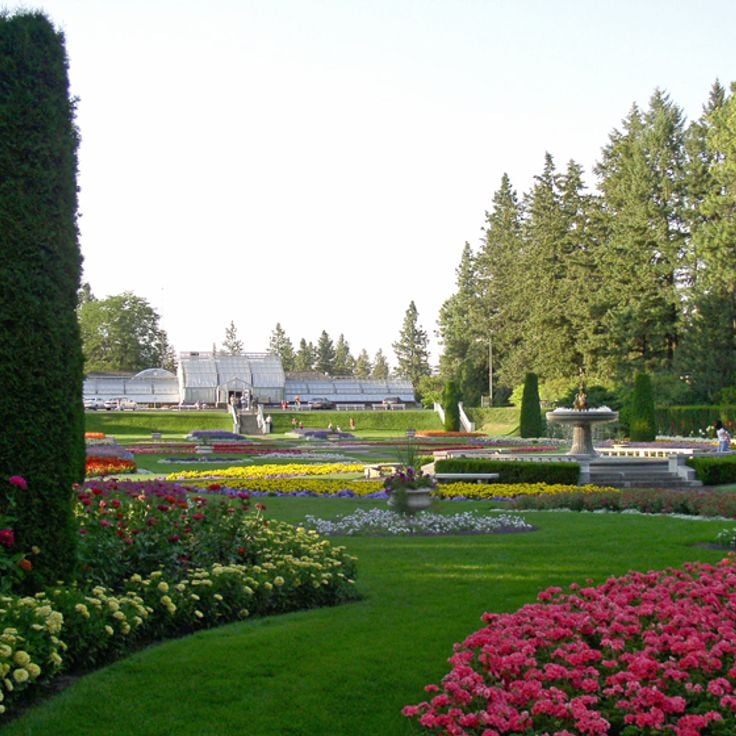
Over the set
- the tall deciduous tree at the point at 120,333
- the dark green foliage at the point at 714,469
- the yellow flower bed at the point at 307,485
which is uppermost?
the tall deciduous tree at the point at 120,333

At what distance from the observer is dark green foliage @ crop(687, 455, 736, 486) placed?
53.0 feet

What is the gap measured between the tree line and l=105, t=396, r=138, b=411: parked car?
22729 millimetres

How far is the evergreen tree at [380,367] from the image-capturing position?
104 metres

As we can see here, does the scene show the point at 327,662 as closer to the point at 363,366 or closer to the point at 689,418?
the point at 689,418

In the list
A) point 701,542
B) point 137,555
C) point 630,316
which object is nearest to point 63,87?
point 137,555

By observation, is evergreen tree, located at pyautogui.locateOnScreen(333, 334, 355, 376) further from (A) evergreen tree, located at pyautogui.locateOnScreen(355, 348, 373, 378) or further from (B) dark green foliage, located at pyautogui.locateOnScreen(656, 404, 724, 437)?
(B) dark green foliage, located at pyautogui.locateOnScreen(656, 404, 724, 437)

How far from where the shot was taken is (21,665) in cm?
387

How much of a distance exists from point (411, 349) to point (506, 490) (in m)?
66.4

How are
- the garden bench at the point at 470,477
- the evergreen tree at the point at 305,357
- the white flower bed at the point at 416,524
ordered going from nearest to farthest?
the white flower bed at the point at 416,524
the garden bench at the point at 470,477
the evergreen tree at the point at 305,357

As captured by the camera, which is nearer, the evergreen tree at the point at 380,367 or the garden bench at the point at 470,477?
the garden bench at the point at 470,477

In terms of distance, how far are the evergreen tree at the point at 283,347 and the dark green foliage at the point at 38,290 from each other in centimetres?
8770

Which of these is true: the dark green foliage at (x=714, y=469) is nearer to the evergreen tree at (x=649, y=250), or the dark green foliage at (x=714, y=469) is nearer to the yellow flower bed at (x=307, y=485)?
the yellow flower bed at (x=307, y=485)

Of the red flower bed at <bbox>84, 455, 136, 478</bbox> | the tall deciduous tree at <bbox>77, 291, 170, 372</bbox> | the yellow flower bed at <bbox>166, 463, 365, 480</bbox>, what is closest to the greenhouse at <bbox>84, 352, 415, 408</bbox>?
the tall deciduous tree at <bbox>77, 291, 170, 372</bbox>

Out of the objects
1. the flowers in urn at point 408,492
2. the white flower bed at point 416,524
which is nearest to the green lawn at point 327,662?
the white flower bed at point 416,524
